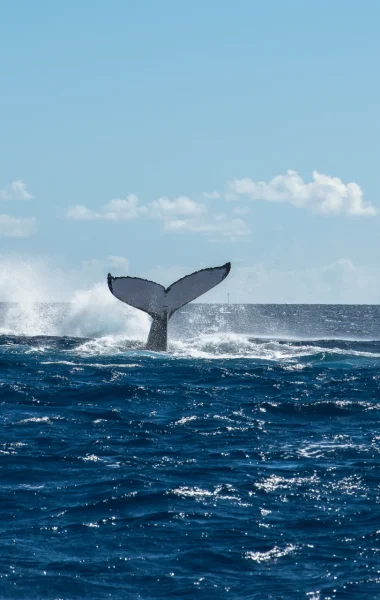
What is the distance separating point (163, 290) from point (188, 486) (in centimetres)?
1279

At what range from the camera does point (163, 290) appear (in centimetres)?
2238

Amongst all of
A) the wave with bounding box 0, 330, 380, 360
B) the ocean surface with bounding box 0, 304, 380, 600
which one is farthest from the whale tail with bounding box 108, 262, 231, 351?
the ocean surface with bounding box 0, 304, 380, 600

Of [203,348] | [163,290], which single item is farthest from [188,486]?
[203,348]

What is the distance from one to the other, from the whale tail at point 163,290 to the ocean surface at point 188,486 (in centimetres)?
263

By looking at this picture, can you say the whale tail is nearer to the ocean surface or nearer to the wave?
the wave

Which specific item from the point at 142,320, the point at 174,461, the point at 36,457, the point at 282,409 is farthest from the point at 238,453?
the point at 142,320

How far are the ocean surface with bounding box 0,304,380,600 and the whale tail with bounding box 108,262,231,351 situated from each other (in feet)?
8.63

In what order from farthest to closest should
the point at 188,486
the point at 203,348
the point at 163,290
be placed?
the point at 203,348
the point at 163,290
the point at 188,486

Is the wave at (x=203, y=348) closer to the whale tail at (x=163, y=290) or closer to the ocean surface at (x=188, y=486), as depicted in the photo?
the whale tail at (x=163, y=290)

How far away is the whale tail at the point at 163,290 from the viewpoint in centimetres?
2161

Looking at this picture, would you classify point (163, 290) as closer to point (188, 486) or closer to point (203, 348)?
point (203, 348)

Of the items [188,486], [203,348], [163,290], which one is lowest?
[188,486]

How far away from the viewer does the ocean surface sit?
7.23 metres

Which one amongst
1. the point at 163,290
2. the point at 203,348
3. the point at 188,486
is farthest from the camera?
the point at 203,348
